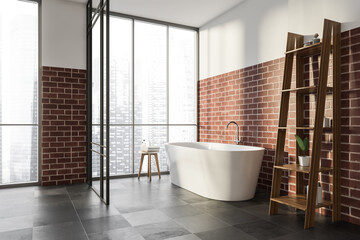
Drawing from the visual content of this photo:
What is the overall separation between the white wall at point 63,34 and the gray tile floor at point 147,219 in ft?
6.89

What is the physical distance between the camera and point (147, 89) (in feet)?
17.4

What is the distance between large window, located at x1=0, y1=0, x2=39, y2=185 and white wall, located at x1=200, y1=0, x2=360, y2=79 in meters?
3.03

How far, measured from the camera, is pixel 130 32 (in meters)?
5.16

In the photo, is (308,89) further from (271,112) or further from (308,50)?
(271,112)

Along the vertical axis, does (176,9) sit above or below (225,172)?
above

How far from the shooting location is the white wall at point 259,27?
3.06m

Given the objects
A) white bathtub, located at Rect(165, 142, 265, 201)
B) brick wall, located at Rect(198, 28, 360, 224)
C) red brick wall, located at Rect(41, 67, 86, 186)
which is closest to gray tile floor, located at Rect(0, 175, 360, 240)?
white bathtub, located at Rect(165, 142, 265, 201)

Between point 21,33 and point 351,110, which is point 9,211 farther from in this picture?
point 351,110

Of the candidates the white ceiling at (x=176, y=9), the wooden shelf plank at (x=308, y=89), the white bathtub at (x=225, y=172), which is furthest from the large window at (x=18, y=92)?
the wooden shelf plank at (x=308, y=89)

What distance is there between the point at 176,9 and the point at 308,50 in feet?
8.42

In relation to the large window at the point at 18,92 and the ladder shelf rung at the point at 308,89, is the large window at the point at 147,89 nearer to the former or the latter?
the large window at the point at 18,92

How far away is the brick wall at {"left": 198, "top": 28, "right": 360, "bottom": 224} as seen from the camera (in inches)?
111

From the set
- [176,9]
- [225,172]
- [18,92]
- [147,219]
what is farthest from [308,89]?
[18,92]

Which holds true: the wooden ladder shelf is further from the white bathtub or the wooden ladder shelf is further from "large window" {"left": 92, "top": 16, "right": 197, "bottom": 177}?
"large window" {"left": 92, "top": 16, "right": 197, "bottom": 177}
